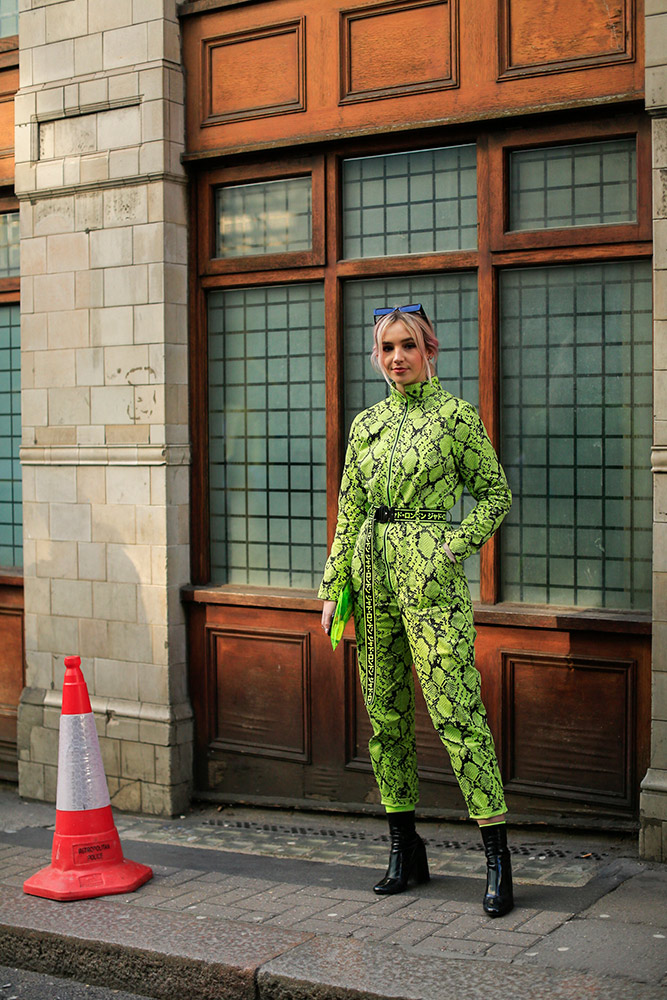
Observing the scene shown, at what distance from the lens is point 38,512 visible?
7.79m

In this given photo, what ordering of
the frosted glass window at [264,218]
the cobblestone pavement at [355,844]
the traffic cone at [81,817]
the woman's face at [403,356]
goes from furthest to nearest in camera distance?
the frosted glass window at [264,218] < the cobblestone pavement at [355,844] < the traffic cone at [81,817] < the woman's face at [403,356]

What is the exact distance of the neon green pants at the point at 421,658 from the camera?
5.01 meters

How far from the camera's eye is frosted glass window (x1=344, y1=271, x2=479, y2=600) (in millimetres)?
6555

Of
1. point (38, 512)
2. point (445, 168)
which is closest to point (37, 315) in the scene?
point (38, 512)

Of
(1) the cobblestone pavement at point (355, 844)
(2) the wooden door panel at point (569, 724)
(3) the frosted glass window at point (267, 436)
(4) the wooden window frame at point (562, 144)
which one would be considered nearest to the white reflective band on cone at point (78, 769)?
(1) the cobblestone pavement at point (355, 844)

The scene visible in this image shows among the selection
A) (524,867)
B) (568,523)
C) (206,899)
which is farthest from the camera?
(568,523)

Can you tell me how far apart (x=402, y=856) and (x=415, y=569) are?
1.28 meters

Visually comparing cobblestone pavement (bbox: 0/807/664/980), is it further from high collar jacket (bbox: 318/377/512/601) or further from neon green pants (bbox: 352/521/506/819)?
high collar jacket (bbox: 318/377/512/601)

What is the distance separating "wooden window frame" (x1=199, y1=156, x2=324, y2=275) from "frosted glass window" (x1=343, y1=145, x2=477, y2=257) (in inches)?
6.0

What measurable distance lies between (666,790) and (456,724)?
1225 millimetres

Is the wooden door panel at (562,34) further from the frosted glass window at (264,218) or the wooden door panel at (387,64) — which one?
the frosted glass window at (264,218)

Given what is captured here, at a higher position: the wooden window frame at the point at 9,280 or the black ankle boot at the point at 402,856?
the wooden window frame at the point at 9,280

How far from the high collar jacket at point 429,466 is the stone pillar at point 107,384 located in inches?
86.2

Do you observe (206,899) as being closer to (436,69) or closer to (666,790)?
(666,790)
